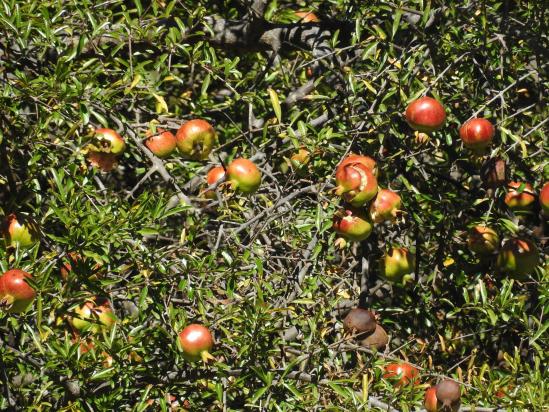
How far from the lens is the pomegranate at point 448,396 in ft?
7.63

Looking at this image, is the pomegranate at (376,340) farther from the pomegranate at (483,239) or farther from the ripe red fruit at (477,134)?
the ripe red fruit at (477,134)

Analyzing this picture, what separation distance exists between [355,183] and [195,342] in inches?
24.3

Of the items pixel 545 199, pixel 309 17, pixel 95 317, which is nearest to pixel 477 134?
pixel 545 199

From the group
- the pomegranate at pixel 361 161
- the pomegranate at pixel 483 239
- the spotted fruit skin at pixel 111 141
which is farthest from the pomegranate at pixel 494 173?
the spotted fruit skin at pixel 111 141

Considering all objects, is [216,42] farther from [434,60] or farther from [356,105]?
[434,60]

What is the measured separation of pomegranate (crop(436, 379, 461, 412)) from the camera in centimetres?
233

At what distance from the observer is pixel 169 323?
90.8 inches

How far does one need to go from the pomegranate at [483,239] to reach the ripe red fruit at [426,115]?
0.45 metres

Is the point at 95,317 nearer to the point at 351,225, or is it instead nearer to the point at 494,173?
the point at 351,225

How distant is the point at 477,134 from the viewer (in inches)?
103

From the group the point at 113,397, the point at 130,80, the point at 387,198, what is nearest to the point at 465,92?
the point at 387,198

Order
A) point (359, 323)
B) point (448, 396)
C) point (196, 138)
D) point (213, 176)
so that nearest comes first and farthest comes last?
point (448, 396)
point (359, 323)
point (196, 138)
point (213, 176)

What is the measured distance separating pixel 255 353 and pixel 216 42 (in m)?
1.36

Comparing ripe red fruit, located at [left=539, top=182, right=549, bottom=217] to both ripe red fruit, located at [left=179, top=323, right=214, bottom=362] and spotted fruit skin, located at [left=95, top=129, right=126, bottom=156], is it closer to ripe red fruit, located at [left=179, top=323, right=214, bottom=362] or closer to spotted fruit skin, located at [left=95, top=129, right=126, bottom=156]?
ripe red fruit, located at [left=179, top=323, right=214, bottom=362]
